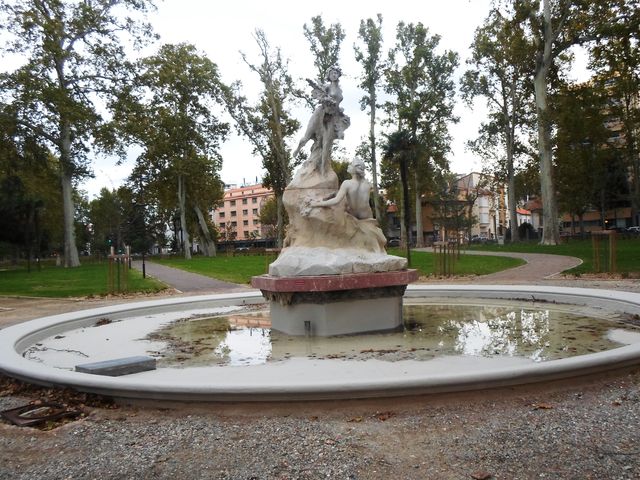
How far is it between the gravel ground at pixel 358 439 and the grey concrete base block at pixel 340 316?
3.28 metres

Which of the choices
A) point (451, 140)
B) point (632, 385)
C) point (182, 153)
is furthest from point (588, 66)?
point (182, 153)

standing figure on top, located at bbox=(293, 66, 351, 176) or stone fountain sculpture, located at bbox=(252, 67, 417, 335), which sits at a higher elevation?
standing figure on top, located at bbox=(293, 66, 351, 176)

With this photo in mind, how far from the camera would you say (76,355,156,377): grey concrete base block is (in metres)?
4.96

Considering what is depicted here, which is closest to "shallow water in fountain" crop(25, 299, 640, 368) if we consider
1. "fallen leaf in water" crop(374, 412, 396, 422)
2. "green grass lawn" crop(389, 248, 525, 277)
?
"fallen leaf in water" crop(374, 412, 396, 422)

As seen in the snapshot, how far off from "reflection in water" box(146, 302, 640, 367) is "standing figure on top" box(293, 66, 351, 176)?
2.94m

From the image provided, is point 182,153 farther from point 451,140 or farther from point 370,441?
point 370,441

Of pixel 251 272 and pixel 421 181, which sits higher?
pixel 421 181

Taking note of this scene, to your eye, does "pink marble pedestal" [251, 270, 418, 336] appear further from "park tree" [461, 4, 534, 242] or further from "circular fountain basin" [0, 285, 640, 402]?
"park tree" [461, 4, 534, 242]

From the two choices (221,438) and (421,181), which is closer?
(221,438)

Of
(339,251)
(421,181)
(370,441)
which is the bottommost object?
(370,441)

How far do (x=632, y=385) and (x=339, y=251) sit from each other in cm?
433

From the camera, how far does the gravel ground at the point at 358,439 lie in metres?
3.23

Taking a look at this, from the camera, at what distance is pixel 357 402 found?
416cm

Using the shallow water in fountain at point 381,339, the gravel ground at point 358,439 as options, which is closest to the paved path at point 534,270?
the shallow water in fountain at point 381,339
